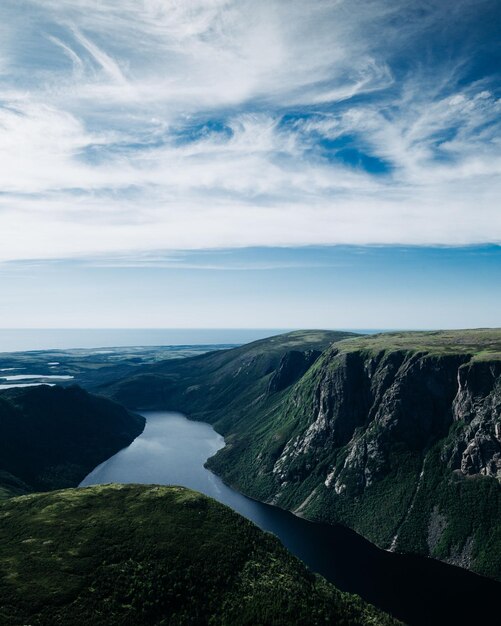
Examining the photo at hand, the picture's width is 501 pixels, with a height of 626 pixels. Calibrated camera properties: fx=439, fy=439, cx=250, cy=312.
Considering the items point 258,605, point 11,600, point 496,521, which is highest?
point 11,600

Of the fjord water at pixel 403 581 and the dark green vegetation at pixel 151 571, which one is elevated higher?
the dark green vegetation at pixel 151 571

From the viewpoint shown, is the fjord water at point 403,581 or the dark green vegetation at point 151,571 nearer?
the dark green vegetation at point 151,571

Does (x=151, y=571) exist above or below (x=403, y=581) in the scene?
above

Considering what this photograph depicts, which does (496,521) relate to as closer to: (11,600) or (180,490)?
(180,490)

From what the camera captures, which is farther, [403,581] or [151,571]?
[403,581]

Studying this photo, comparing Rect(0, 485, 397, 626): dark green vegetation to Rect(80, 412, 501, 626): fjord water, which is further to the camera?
Rect(80, 412, 501, 626): fjord water

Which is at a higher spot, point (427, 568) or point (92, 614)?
point (92, 614)

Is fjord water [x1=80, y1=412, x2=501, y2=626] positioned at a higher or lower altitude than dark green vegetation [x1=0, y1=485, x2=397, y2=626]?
lower

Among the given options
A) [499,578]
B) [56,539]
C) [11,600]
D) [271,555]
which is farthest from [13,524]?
[499,578]
